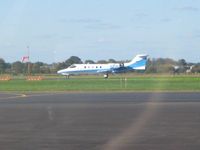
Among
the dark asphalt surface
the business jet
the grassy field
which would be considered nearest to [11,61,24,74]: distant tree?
the business jet

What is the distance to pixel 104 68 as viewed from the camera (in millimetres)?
105500

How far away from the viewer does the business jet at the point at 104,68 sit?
103137 mm

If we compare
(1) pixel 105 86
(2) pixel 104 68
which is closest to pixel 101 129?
(1) pixel 105 86

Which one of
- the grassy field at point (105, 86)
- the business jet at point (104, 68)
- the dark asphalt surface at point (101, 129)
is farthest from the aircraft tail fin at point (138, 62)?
the dark asphalt surface at point (101, 129)

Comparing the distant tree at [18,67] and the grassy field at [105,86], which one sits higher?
the distant tree at [18,67]

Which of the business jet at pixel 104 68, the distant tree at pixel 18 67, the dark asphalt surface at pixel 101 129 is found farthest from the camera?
the distant tree at pixel 18 67

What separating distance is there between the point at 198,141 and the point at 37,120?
753 centimetres

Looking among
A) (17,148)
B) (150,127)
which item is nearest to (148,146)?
(17,148)

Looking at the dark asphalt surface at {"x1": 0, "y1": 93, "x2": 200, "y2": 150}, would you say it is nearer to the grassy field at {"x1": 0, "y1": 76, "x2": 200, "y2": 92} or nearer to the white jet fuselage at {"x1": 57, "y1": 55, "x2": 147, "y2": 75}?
the grassy field at {"x1": 0, "y1": 76, "x2": 200, "y2": 92}

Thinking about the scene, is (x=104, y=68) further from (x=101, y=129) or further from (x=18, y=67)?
(x=101, y=129)

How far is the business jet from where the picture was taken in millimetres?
103137

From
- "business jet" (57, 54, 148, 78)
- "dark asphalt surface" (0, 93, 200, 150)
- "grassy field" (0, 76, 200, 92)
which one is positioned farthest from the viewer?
"business jet" (57, 54, 148, 78)

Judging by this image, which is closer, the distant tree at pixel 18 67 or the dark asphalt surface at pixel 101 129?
the dark asphalt surface at pixel 101 129

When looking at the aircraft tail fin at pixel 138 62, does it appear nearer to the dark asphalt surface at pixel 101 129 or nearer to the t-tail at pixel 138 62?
the t-tail at pixel 138 62
